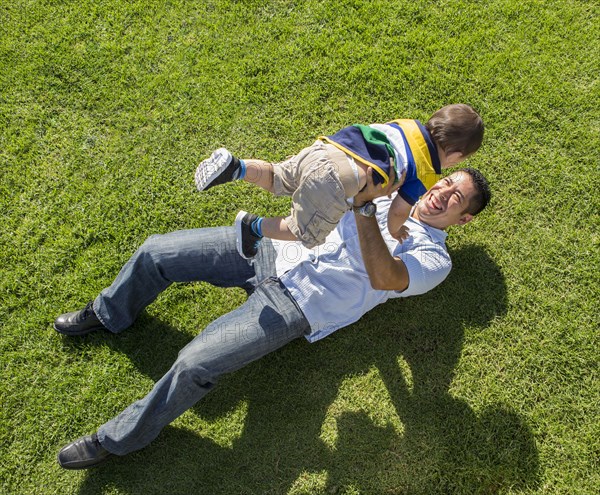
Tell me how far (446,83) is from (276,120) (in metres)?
1.85

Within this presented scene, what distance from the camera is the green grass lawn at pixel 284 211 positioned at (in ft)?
14.1

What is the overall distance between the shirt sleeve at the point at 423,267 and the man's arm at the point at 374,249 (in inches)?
7.7

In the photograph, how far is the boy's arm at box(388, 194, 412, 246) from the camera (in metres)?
4.12

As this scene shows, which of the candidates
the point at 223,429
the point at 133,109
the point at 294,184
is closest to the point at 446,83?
the point at 294,184

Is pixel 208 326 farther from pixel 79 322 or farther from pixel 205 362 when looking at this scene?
pixel 79 322

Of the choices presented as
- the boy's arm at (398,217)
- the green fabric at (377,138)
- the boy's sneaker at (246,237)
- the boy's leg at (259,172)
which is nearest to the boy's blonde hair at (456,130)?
the green fabric at (377,138)

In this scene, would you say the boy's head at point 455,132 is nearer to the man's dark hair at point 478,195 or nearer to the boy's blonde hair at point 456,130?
the boy's blonde hair at point 456,130

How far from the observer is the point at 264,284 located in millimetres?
4223

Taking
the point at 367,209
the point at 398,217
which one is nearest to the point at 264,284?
the point at 367,209

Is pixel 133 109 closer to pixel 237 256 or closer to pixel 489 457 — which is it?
pixel 237 256

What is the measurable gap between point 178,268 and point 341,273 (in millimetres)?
1306

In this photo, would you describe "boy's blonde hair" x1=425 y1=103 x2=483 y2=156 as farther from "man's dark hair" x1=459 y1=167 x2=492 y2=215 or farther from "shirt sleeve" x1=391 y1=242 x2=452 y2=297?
"shirt sleeve" x1=391 y1=242 x2=452 y2=297

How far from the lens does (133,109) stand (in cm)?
561

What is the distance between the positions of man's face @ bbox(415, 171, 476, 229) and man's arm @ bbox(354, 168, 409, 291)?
0.67 meters
